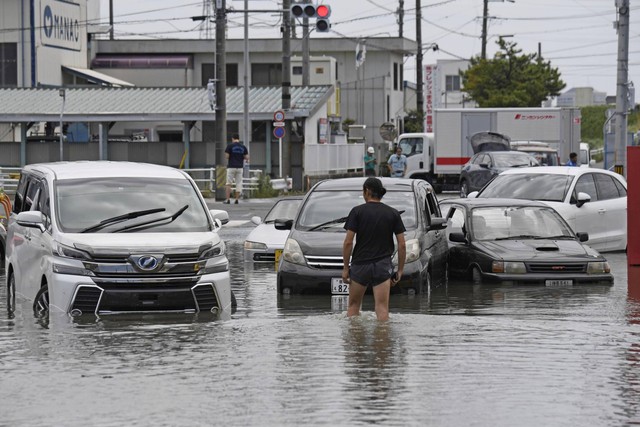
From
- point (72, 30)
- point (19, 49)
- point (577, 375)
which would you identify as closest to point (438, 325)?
point (577, 375)

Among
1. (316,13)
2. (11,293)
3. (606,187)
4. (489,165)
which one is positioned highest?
(316,13)

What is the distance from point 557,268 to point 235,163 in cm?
2647

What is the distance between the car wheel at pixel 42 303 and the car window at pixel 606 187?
517 inches

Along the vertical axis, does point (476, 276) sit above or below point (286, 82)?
below

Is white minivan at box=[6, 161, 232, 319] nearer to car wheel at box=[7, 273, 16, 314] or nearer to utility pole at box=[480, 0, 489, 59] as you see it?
car wheel at box=[7, 273, 16, 314]

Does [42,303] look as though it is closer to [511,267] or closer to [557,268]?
[511,267]

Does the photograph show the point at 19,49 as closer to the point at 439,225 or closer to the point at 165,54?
the point at 165,54

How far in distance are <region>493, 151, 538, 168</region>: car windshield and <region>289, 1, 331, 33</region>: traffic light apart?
767 cm

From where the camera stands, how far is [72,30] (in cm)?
7106

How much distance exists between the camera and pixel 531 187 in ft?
80.0

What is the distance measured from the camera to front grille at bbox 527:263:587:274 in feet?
58.9

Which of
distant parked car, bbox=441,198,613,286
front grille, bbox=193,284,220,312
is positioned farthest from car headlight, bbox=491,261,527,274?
front grille, bbox=193,284,220,312

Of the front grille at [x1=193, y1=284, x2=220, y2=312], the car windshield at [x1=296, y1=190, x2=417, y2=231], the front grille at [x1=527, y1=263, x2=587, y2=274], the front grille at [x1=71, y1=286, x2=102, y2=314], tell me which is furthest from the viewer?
the front grille at [x1=527, y1=263, x2=587, y2=274]

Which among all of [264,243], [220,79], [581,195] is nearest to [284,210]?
[264,243]
